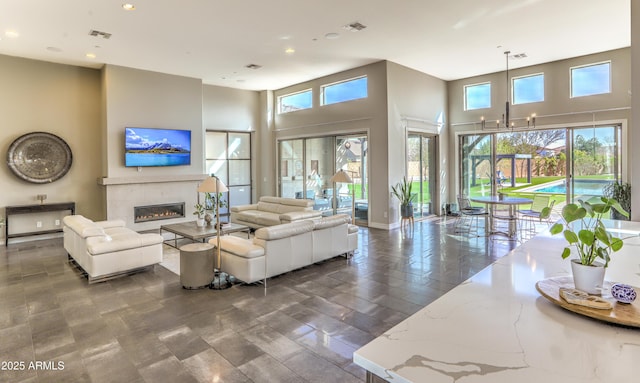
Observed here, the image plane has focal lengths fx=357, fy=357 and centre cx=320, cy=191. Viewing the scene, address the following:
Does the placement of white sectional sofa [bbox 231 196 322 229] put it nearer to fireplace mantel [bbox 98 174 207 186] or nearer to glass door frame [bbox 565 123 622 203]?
fireplace mantel [bbox 98 174 207 186]

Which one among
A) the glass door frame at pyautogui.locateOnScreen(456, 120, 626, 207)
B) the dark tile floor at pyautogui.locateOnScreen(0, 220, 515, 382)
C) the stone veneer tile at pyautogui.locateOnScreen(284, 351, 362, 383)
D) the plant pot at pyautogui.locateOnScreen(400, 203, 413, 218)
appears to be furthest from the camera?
the plant pot at pyautogui.locateOnScreen(400, 203, 413, 218)

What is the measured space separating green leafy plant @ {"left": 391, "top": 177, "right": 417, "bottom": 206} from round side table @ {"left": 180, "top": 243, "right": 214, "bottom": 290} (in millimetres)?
5072

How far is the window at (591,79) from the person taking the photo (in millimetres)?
7797

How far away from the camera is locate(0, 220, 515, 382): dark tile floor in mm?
2758

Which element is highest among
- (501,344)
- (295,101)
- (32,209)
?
(295,101)

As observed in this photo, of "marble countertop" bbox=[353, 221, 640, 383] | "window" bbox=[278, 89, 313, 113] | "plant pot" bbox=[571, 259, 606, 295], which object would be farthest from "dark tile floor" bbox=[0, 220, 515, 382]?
"window" bbox=[278, 89, 313, 113]

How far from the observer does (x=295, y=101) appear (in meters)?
10.8

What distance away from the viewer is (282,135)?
11.0 meters

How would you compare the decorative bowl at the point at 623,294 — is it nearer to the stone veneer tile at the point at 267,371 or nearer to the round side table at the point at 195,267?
the stone veneer tile at the point at 267,371

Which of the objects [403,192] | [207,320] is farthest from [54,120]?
[403,192]

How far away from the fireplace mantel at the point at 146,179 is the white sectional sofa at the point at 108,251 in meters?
2.65

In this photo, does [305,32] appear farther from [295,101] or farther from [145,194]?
[145,194]

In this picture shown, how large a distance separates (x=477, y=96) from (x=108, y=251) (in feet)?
30.9

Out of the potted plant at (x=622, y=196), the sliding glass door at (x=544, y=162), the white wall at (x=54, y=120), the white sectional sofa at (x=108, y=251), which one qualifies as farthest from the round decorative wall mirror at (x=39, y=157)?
the potted plant at (x=622, y=196)
